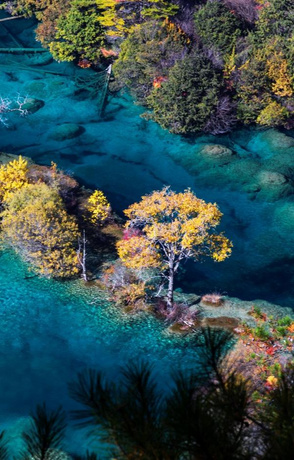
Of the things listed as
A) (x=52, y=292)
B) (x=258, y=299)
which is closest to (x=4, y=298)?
(x=52, y=292)

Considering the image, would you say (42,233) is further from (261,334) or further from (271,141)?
(271,141)

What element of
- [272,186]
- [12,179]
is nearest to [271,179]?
[272,186]

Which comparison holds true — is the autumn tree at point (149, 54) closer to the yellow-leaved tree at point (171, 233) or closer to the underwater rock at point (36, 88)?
the underwater rock at point (36, 88)

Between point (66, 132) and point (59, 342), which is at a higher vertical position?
point (66, 132)

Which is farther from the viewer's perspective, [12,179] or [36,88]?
[36,88]

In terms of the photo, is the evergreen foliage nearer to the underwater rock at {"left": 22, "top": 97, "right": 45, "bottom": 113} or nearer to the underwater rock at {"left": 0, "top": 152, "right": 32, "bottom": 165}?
the underwater rock at {"left": 22, "top": 97, "right": 45, "bottom": 113}
